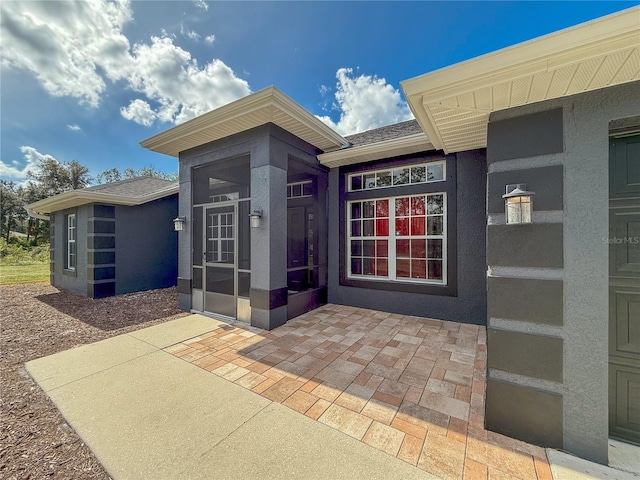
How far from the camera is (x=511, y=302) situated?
2100mm

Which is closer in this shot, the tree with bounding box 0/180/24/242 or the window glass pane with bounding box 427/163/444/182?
the window glass pane with bounding box 427/163/444/182

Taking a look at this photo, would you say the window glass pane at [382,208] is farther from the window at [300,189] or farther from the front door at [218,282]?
the front door at [218,282]

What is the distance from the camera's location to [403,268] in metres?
5.40

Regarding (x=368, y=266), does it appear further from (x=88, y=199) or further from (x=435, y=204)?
(x=88, y=199)

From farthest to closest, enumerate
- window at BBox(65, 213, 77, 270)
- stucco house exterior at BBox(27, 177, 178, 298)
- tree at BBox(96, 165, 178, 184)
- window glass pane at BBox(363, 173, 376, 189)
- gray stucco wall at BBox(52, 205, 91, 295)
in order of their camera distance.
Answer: tree at BBox(96, 165, 178, 184) → window at BBox(65, 213, 77, 270) → gray stucco wall at BBox(52, 205, 91, 295) → stucco house exterior at BBox(27, 177, 178, 298) → window glass pane at BBox(363, 173, 376, 189)

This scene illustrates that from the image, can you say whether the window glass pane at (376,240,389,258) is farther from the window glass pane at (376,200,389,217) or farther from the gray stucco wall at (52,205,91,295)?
the gray stucco wall at (52,205,91,295)

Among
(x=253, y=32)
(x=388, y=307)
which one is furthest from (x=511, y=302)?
(x=253, y=32)

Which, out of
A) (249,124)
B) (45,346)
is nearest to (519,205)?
(249,124)

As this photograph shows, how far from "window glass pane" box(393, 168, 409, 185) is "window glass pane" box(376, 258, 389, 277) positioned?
1.79 metres

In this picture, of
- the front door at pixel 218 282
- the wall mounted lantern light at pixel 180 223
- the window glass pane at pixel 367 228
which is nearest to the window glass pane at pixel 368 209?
the window glass pane at pixel 367 228

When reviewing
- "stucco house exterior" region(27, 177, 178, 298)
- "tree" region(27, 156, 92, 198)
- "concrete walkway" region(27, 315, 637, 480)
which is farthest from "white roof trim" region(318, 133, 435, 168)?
"tree" region(27, 156, 92, 198)

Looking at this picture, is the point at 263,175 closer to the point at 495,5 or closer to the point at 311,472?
the point at 311,472

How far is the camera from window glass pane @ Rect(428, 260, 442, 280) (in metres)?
5.05

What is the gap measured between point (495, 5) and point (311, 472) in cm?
756
